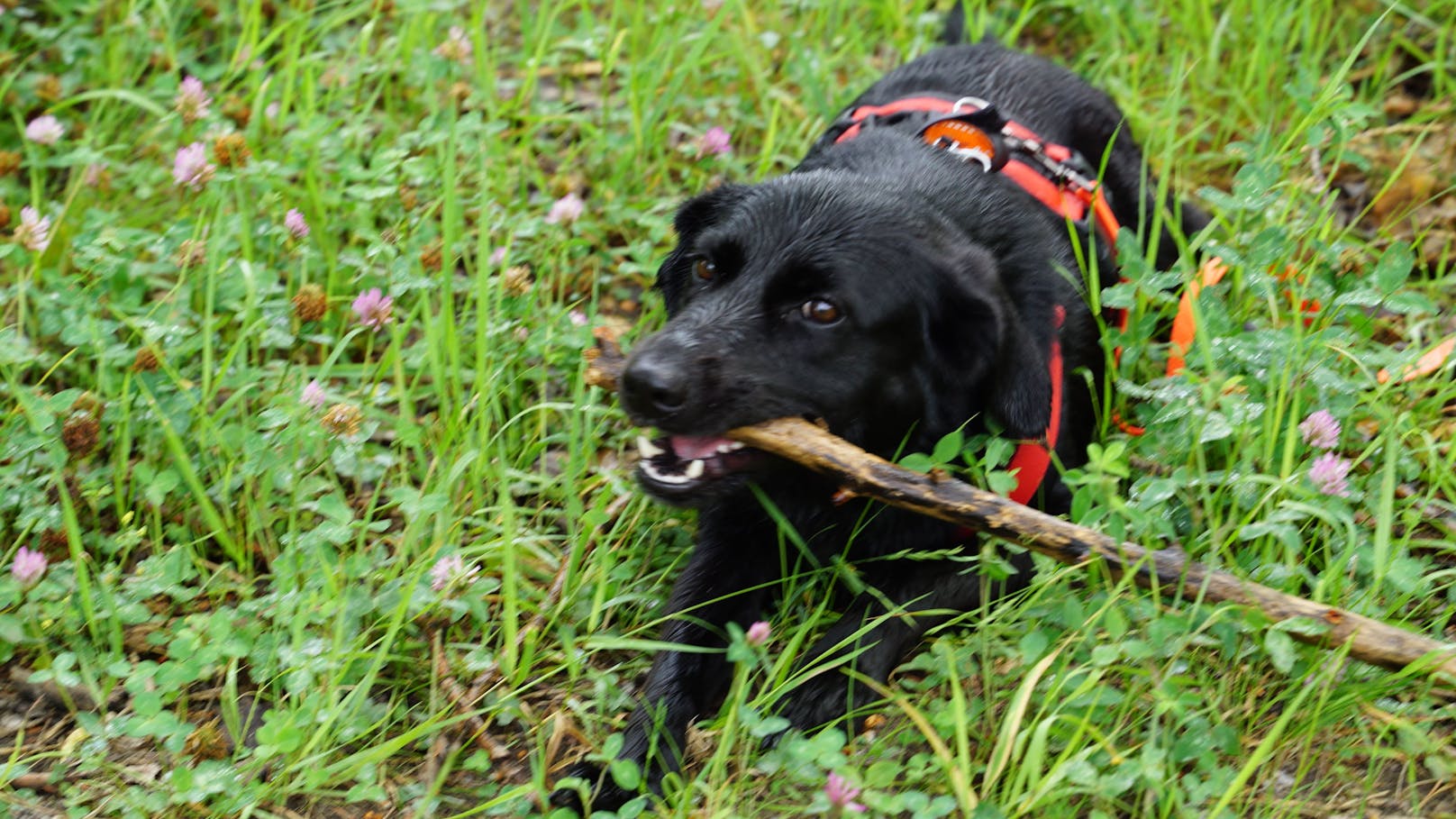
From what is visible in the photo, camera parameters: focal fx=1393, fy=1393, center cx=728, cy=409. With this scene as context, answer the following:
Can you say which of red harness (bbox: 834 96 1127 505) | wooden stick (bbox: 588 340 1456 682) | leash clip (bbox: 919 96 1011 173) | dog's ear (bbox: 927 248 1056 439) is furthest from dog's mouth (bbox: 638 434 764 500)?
leash clip (bbox: 919 96 1011 173)

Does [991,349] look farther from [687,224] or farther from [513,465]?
[513,465]

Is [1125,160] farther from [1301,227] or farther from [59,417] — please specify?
[59,417]

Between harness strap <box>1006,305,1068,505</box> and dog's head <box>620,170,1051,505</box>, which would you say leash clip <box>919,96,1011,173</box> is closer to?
dog's head <box>620,170,1051,505</box>

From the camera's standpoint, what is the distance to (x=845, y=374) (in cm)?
239

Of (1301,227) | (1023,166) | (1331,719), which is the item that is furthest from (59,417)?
(1301,227)

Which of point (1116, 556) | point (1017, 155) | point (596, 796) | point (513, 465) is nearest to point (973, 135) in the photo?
point (1017, 155)

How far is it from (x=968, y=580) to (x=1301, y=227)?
1157 millimetres

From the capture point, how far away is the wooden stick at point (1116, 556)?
2.10 metres

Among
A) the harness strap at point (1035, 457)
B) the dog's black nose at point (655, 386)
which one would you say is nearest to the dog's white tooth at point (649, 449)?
the dog's black nose at point (655, 386)

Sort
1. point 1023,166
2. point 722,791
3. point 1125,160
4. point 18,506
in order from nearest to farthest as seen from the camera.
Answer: point 722,791
point 18,506
point 1023,166
point 1125,160

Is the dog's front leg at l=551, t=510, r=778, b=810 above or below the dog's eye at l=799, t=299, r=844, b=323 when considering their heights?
below

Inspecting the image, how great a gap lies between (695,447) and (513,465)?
581 millimetres

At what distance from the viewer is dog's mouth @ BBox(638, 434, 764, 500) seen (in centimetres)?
241

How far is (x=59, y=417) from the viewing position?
2.62 metres
